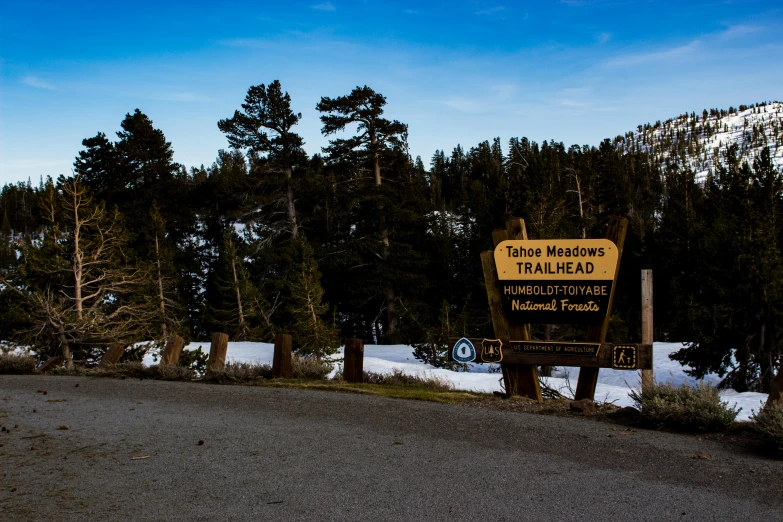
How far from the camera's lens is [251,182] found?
3934cm

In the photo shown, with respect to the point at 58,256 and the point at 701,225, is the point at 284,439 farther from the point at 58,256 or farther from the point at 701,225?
the point at 701,225

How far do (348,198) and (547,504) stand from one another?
107 ft

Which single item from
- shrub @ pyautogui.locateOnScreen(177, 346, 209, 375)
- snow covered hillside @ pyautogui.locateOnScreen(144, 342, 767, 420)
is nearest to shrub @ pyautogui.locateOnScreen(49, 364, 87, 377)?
snow covered hillside @ pyautogui.locateOnScreen(144, 342, 767, 420)

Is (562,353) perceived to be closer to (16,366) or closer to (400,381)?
(400,381)

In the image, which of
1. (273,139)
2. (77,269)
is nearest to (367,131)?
(273,139)

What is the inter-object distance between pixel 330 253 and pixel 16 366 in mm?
25330

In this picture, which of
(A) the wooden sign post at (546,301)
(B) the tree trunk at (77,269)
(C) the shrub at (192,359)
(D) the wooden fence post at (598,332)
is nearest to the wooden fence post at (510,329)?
(A) the wooden sign post at (546,301)

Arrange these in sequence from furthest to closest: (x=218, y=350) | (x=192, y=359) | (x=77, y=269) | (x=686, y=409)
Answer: (x=77, y=269) → (x=192, y=359) → (x=218, y=350) → (x=686, y=409)

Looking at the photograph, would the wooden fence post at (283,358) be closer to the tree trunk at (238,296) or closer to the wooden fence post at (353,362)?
the wooden fence post at (353,362)

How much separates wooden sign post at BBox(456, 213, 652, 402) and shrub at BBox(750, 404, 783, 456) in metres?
2.55

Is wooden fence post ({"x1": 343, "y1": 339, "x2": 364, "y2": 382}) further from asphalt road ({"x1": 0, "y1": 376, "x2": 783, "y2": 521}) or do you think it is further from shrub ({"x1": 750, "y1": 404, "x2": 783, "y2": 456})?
shrub ({"x1": 750, "y1": 404, "x2": 783, "y2": 456})

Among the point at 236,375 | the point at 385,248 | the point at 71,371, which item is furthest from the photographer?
the point at 385,248

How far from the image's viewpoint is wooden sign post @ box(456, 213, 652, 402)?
346 inches

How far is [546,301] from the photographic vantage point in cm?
918
